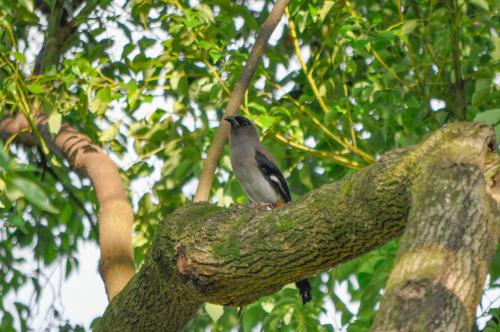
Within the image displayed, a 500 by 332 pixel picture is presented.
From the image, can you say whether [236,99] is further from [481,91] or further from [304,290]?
[481,91]

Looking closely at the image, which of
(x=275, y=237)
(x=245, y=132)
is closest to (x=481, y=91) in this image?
(x=275, y=237)

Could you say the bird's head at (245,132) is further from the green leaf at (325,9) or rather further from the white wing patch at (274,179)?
the green leaf at (325,9)

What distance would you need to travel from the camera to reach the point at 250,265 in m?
4.16

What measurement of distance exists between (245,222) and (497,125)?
1156mm

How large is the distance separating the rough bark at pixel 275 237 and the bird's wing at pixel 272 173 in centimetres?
292

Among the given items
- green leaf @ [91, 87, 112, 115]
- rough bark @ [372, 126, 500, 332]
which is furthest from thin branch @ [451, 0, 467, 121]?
rough bark @ [372, 126, 500, 332]

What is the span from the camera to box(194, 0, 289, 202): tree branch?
583 cm

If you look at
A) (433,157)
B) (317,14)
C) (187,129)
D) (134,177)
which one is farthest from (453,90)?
(433,157)

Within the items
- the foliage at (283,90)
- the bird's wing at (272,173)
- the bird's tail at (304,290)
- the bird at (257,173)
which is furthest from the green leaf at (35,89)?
the bird's wing at (272,173)

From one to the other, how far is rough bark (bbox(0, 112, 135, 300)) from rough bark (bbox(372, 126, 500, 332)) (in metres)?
2.81

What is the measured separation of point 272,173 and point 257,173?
15 cm

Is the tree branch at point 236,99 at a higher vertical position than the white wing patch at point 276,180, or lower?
lower

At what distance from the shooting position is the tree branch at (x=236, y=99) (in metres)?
5.83

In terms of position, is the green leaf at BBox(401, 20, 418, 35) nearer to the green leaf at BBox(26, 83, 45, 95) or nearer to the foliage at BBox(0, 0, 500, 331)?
the foliage at BBox(0, 0, 500, 331)
